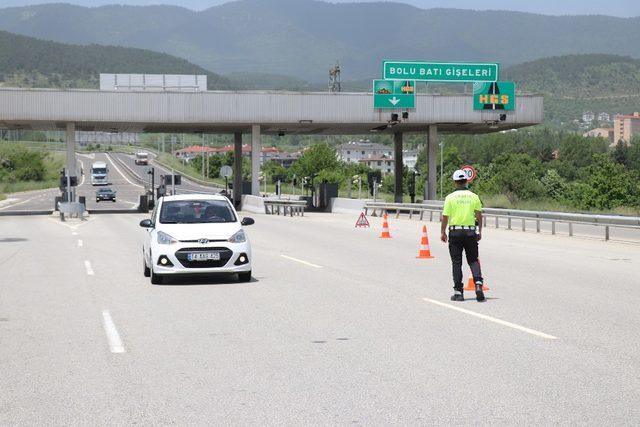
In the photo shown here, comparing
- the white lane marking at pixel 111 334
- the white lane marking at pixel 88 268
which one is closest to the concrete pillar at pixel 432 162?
the white lane marking at pixel 88 268

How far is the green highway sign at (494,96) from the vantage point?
173 feet

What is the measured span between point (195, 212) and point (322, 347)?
8044 mm

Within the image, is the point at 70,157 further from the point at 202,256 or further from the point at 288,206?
the point at 202,256

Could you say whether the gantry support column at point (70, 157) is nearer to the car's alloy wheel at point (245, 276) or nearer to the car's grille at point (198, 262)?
the car's alloy wheel at point (245, 276)

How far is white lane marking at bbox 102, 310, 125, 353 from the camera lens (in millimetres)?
9805

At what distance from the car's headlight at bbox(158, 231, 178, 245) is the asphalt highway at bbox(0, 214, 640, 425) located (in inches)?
30.7

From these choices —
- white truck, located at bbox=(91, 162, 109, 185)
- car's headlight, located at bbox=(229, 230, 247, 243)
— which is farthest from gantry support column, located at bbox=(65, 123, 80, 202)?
white truck, located at bbox=(91, 162, 109, 185)

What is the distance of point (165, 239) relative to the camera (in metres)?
16.0

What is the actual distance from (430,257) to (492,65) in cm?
3156

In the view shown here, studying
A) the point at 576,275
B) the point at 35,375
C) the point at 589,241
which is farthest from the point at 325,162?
the point at 35,375

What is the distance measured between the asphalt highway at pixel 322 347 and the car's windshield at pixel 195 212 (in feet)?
3.55

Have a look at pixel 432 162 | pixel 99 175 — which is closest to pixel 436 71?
pixel 432 162

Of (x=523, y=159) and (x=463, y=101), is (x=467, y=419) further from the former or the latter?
(x=523, y=159)

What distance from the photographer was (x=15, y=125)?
191ft
